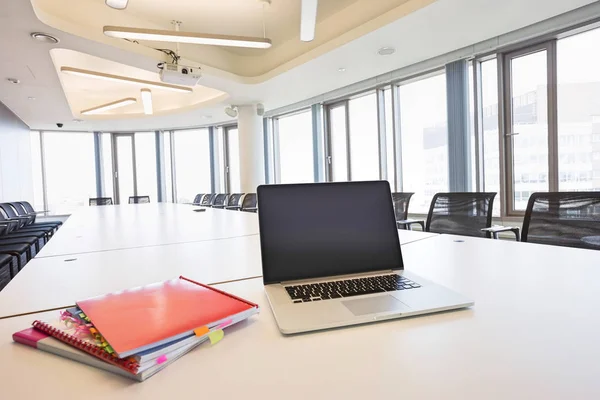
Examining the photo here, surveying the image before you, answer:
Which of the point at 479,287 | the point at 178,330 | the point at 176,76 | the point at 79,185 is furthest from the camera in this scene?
the point at 79,185

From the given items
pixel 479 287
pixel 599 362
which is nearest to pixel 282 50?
pixel 479 287

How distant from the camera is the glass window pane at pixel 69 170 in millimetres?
9023

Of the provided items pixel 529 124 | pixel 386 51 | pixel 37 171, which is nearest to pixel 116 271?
pixel 386 51

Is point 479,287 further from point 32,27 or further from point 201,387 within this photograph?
point 32,27

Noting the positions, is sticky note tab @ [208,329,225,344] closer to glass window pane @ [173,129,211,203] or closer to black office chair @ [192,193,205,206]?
black office chair @ [192,193,205,206]

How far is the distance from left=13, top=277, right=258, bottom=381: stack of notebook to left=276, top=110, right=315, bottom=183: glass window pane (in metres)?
6.62

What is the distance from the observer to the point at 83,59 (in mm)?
5305

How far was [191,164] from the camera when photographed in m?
9.57

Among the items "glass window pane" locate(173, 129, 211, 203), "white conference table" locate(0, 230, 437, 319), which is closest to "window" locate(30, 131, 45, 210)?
"glass window pane" locate(173, 129, 211, 203)

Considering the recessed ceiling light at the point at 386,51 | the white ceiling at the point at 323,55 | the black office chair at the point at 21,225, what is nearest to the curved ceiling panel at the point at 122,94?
the white ceiling at the point at 323,55

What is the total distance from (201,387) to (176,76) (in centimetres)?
452

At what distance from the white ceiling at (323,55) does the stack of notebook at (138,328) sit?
136 inches

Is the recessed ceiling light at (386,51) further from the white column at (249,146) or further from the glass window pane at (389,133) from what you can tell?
the white column at (249,146)

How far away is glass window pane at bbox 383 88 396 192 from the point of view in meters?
5.78
